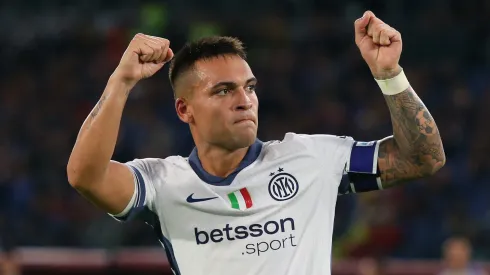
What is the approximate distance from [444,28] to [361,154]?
9.78m

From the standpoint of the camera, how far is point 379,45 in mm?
3533

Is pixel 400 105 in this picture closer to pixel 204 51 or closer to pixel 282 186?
pixel 282 186

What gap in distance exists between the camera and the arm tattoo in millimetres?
3568

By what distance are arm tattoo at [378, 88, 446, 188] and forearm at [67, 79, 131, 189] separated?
3.41ft

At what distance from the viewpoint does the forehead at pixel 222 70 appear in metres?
3.71

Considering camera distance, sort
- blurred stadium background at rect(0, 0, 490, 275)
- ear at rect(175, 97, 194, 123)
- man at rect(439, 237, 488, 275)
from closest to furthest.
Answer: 1. ear at rect(175, 97, 194, 123)
2. man at rect(439, 237, 488, 275)
3. blurred stadium background at rect(0, 0, 490, 275)

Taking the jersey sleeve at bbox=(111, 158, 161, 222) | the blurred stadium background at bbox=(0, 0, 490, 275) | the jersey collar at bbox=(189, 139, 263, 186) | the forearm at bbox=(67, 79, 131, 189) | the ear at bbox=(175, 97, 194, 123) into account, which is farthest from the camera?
the blurred stadium background at bbox=(0, 0, 490, 275)

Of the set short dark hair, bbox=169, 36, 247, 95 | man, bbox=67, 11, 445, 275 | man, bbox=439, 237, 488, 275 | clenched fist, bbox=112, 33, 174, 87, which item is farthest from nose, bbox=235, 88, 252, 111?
man, bbox=439, 237, 488, 275

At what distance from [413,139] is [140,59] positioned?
1.08m

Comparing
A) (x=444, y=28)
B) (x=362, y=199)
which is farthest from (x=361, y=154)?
(x=444, y=28)

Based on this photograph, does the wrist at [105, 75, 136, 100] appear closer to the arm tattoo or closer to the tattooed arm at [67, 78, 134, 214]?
the tattooed arm at [67, 78, 134, 214]

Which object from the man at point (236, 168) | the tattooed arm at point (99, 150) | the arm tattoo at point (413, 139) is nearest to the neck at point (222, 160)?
the man at point (236, 168)

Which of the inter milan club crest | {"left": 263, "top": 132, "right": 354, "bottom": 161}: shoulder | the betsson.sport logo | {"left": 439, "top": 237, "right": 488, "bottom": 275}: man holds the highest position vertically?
{"left": 263, "top": 132, "right": 354, "bottom": 161}: shoulder

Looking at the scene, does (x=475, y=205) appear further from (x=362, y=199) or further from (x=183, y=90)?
(x=183, y=90)
